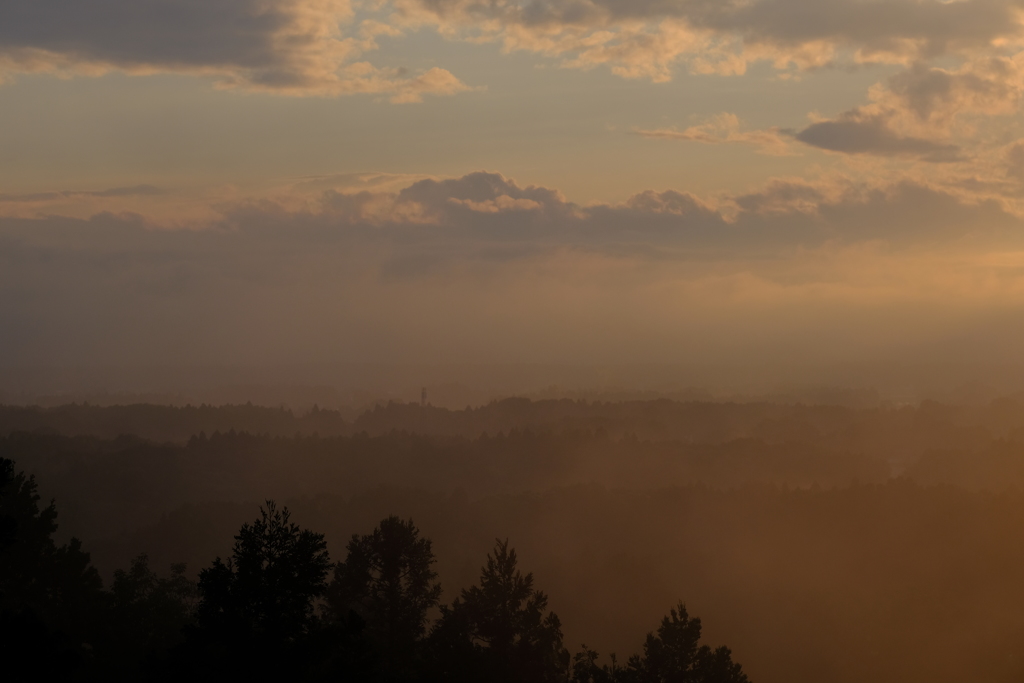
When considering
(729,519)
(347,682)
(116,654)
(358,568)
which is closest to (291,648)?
(347,682)

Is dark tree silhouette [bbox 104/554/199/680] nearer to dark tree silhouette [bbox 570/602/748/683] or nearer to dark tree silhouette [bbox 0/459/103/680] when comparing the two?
dark tree silhouette [bbox 0/459/103/680]

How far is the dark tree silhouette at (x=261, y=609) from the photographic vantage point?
20891 mm

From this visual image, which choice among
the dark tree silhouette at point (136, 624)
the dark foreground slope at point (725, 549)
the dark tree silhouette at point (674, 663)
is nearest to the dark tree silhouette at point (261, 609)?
the dark tree silhouette at point (136, 624)

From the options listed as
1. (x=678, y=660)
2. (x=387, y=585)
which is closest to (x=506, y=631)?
(x=387, y=585)

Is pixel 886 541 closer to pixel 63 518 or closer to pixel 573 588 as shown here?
pixel 573 588

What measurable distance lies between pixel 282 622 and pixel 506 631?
17251mm

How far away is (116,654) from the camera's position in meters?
29.8

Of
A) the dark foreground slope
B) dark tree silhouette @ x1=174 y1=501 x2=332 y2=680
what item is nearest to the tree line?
dark tree silhouette @ x1=174 y1=501 x2=332 y2=680

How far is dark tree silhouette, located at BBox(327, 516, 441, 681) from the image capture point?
37.1 metres

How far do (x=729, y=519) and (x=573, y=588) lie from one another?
4456 cm

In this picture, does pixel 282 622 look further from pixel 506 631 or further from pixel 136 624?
pixel 506 631

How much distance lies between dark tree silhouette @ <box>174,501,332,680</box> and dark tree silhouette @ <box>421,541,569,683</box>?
1238 centimetres

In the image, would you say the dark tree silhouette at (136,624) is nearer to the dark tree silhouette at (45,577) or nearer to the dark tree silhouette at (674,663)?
the dark tree silhouette at (45,577)

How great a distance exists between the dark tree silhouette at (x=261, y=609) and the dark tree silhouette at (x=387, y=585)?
14.3m
